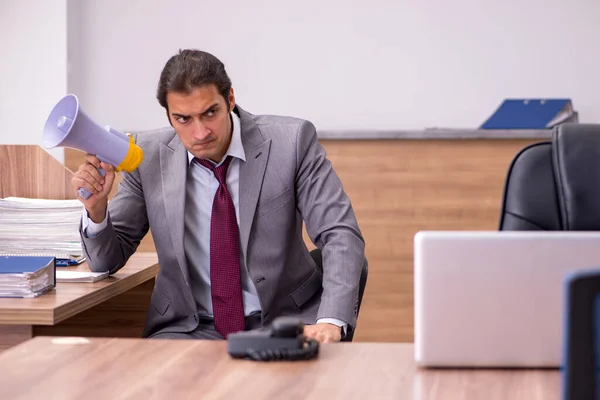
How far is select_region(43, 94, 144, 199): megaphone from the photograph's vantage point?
5.78 ft

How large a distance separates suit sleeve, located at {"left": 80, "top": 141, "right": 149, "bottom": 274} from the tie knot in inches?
7.9

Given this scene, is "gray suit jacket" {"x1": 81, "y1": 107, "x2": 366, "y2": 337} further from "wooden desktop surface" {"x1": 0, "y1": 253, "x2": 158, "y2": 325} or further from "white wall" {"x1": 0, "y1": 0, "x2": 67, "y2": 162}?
"white wall" {"x1": 0, "y1": 0, "x2": 67, "y2": 162}

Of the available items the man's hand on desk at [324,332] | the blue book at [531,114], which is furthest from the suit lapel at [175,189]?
the blue book at [531,114]

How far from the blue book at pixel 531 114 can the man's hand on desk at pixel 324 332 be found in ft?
6.18

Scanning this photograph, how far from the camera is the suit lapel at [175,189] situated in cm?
209

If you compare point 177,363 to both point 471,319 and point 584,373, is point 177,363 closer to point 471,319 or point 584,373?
point 471,319

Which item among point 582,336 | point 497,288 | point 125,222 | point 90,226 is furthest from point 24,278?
point 582,336

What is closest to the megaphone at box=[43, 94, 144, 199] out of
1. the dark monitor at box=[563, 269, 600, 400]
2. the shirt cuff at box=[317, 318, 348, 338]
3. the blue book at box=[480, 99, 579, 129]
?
the shirt cuff at box=[317, 318, 348, 338]

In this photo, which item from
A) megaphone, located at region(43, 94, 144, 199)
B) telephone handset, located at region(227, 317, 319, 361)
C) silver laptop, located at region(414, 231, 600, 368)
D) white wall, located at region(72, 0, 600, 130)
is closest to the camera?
silver laptop, located at region(414, 231, 600, 368)

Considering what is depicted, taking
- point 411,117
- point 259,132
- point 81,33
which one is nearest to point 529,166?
point 259,132

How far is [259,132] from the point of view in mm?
2205

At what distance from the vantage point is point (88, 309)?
2.23 m

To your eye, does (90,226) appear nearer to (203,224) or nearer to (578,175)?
(203,224)

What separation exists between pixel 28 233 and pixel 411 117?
6.21ft
